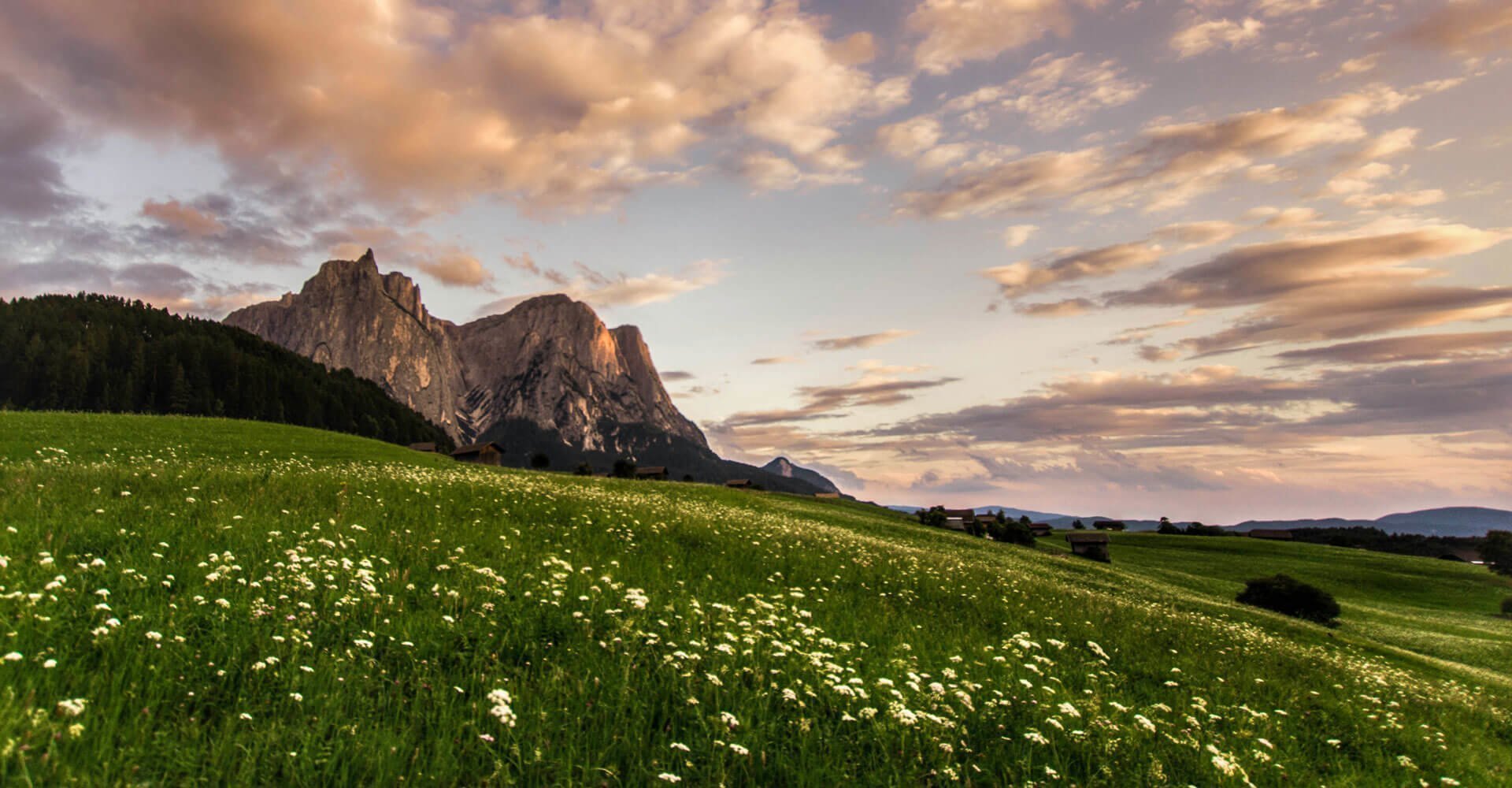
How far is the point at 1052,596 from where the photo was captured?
67.1 feet

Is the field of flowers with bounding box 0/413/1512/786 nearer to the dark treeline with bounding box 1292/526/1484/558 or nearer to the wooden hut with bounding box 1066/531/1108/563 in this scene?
Result: the wooden hut with bounding box 1066/531/1108/563

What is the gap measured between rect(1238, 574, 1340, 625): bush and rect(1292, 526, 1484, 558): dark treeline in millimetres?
77344

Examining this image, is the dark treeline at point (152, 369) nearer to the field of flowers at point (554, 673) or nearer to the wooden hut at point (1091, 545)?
the field of flowers at point (554, 673)

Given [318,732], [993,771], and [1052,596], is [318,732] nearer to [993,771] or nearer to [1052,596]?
[993,771]

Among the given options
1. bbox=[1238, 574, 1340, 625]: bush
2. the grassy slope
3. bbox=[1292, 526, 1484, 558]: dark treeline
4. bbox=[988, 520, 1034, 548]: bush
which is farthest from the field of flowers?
bbox=[1292, 526, 1484, 558]: dark treeline

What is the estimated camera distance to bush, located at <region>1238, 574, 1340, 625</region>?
141 ft

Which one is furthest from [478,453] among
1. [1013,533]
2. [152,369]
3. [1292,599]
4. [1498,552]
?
[1498,552]

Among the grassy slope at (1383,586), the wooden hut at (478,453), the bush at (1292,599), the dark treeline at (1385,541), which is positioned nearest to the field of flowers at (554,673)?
the grassy slope at (1383,586)

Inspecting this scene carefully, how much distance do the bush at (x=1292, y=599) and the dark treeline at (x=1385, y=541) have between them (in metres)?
77.3

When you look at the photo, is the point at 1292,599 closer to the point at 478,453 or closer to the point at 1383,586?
the point at 1383,586

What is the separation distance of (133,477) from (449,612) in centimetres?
1304

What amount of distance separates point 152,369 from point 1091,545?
17813 centimetres

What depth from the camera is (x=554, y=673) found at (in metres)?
6.59

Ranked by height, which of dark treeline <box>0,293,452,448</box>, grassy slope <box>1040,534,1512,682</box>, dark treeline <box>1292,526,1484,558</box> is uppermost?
dark treeline <box>0,293,452,448</box>
